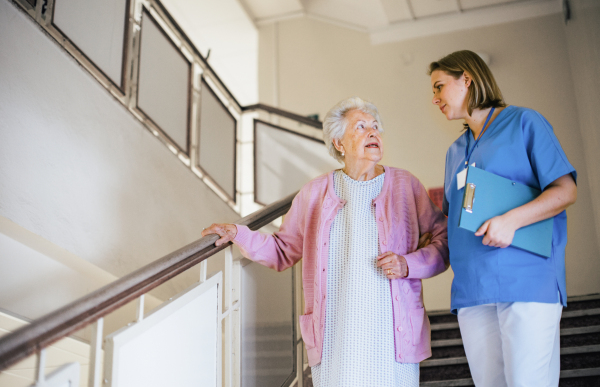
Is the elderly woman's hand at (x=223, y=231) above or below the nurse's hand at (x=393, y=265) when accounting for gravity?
above

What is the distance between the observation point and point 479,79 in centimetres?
157

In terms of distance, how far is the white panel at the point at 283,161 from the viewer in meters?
4.41

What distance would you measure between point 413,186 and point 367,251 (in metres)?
0.34

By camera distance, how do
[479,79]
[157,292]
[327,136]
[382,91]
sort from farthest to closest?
[382,91]
[157,292]
[327,136]
[479,79]

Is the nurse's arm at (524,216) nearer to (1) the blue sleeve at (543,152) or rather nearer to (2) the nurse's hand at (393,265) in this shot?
(1) the blue sleeve at (543,152)

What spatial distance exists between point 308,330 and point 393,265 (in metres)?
0.40

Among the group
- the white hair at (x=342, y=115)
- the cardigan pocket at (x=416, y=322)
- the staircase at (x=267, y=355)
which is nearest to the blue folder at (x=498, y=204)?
the cardigan pocket at (x=416, y=322)

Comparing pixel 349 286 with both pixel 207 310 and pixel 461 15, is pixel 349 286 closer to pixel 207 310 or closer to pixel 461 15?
pixel 207 310

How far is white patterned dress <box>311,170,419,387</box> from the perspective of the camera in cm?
151

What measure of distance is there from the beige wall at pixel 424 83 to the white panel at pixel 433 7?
272mm

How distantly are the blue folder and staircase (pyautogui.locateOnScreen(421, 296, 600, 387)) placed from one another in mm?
1337

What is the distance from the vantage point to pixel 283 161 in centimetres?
451

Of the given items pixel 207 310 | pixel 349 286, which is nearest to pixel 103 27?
pixel 207 310

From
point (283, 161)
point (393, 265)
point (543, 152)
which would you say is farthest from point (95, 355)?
point (283, 161)
